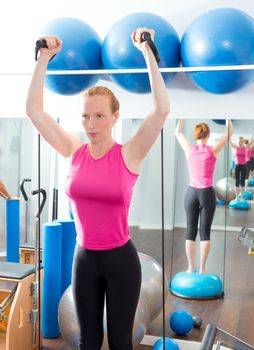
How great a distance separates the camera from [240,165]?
2.99 metres

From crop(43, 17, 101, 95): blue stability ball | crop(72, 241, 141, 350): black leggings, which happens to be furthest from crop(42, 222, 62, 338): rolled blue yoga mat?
crop(72, 241, 141, 350): black leggings

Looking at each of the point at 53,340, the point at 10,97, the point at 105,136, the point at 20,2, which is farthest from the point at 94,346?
the point at 20,2

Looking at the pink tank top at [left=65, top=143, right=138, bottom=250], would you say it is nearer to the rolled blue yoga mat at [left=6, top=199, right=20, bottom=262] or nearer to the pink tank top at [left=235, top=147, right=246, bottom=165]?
the pink tank top at [left=235, top=147, right=246, bottom=165]

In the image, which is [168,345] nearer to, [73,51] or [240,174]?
[240,174]

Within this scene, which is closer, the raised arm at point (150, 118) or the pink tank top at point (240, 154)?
the raised arm at point (150, 118)

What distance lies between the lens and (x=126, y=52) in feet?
7.86

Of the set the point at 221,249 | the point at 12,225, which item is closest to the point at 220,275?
the point at 221,249

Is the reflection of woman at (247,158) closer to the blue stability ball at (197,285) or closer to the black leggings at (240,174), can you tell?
the black leggings at (240,174)

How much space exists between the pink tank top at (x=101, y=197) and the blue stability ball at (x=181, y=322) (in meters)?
1.29

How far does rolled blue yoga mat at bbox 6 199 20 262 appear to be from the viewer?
3.18 meters

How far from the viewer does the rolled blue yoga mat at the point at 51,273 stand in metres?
2.89

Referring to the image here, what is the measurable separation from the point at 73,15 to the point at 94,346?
2.13 metres

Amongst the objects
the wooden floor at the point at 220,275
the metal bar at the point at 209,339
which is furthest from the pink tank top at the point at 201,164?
the metal bar at the point at 209,339

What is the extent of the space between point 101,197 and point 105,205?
4 centimetres
